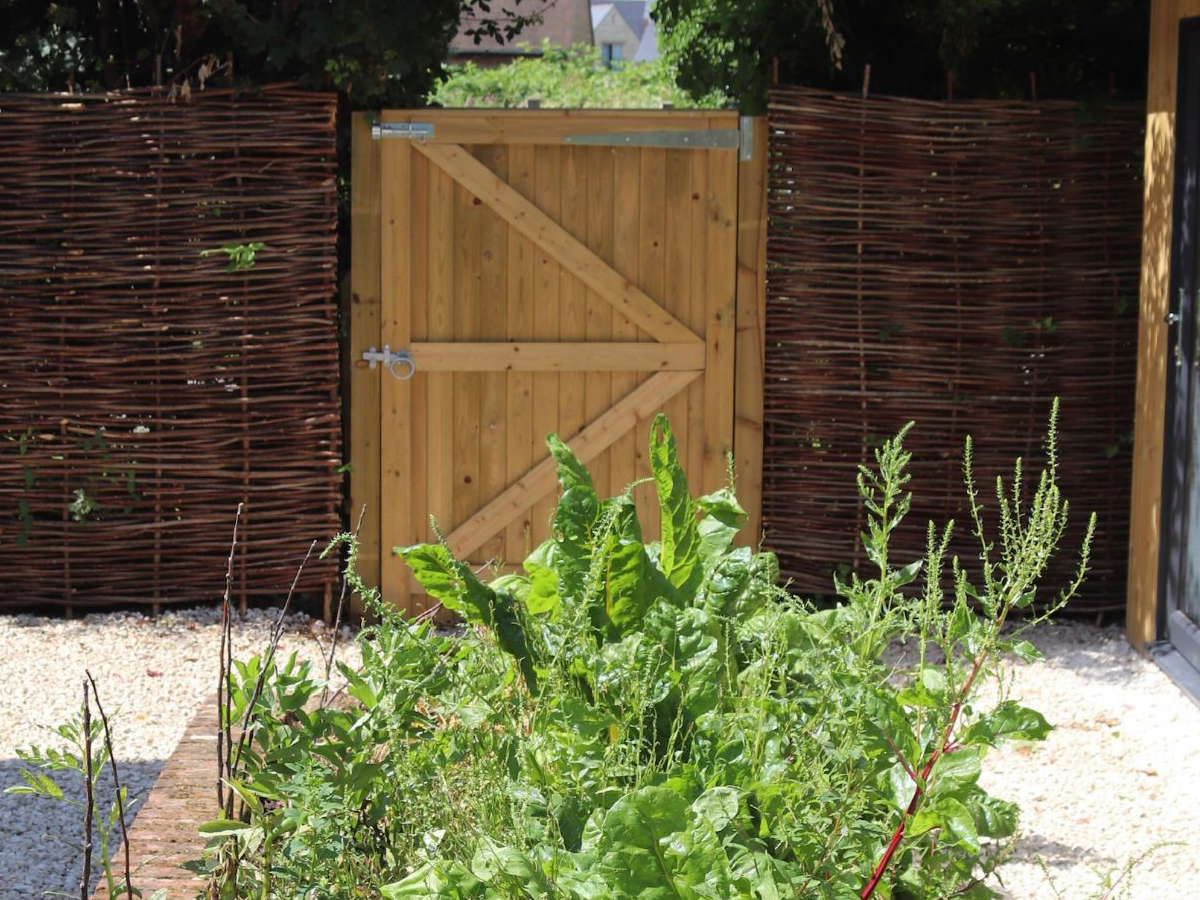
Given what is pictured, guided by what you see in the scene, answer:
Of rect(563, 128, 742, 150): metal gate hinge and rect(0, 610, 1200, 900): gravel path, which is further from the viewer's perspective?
rect(563, 128, 742, 150): metal gate hinge

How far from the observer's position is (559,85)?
20.4 meters

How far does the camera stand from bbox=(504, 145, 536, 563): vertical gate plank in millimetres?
6105

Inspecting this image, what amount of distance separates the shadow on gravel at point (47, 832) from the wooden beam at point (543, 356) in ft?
6.68

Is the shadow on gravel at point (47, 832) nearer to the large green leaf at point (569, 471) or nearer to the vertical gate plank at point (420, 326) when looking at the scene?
the large green leaf at point (569, 471)

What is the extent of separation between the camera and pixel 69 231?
6.08 m

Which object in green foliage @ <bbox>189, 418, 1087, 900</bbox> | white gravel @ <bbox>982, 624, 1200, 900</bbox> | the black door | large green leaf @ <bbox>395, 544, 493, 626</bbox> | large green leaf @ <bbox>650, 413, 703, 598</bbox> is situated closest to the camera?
green foliage @ <bbox>189, 418, 1087, 900</bbox>

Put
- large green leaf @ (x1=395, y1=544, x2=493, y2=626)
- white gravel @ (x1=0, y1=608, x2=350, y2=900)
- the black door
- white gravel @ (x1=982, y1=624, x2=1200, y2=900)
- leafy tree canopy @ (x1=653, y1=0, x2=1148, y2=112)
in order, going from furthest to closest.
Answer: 1. leafy tree canopy @ (x1=653, y1=0, x2=1148, y2=112)
2. the black door
3. white gravel @ (x1=0, y1=608, x2=350, y2=900)
4. white gravel @ (x1=982, y1=624, x2=1200, y2=900)
5. large green leaf @ (x1=395, y1=544, x2=493, y2=626)

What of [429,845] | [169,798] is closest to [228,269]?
[169,798]

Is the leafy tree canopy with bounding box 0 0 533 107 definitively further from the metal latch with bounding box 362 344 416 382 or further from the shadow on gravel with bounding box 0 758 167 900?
the shadow on gravel with bounding box 0 758 167 900

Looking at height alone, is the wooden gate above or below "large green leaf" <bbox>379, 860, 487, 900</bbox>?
above

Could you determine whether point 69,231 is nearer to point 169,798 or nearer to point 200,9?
point 200,9

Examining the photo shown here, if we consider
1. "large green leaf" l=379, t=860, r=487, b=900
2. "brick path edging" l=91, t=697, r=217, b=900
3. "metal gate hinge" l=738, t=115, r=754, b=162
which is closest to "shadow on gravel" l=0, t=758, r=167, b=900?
"brick path edging" l=91, t=697, r=217, b=900

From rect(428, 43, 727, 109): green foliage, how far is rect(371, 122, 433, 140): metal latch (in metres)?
11.9

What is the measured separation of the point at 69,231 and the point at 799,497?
313 centimetres
